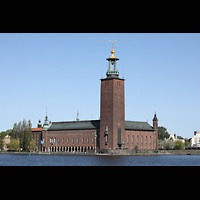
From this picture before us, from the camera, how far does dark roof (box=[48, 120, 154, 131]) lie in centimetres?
9506

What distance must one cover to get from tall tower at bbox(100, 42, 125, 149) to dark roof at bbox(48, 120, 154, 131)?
17.5 ft

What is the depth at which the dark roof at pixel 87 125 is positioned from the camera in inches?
3743

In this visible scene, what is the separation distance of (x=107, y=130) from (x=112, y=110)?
13.7 ft

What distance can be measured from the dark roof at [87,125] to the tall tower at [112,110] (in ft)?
17.5

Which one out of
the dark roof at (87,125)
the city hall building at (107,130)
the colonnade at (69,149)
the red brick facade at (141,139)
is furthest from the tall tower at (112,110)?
the colonnade at (69,149)

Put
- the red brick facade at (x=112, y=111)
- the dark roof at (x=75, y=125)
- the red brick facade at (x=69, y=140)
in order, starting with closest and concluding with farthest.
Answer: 1. the red brick facade at (x=112, y=111)
2. the red brick facade at (x=69, y=140)
3. the dark roof at (x=75, y=125)

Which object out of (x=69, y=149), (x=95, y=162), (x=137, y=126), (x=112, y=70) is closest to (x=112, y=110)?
(x=112, y=70)

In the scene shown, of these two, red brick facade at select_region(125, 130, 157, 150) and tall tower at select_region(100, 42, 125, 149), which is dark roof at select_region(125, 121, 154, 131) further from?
tall tower at select_region(100, 42, 125, 149)

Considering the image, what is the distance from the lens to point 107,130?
8725 cm

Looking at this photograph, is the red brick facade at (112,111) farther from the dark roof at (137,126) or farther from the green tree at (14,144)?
the green tree at (14,144)
